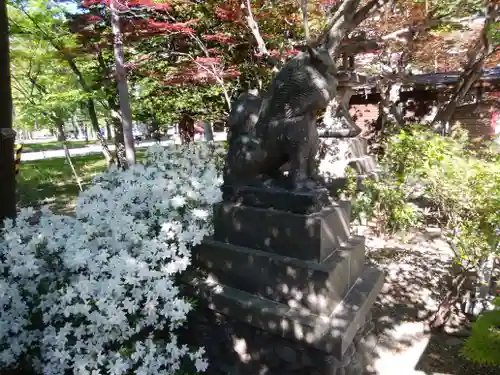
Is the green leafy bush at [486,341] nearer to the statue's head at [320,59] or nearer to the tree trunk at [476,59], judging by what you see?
the statue's head at [320,59]

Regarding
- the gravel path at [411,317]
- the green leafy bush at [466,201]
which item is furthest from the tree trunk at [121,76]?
the gravel path at [411,317]

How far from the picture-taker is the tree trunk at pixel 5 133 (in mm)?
3934

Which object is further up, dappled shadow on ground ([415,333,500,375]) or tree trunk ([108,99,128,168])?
tree trunk ([108,99,128,168])

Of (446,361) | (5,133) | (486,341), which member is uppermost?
(5,133)

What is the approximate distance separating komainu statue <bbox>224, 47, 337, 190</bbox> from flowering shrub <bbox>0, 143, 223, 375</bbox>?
0.87 m

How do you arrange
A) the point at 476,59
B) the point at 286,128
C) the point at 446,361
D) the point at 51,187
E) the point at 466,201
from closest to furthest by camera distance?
the point at 286,128 < the point at 446,361 < the point at 466,201 < the point at 476,59 < the point at 51,187

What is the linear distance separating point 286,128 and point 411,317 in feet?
9.40

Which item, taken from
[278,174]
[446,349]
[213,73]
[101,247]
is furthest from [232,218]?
[213,73]

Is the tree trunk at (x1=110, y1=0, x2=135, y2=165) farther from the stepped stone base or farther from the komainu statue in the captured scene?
the stepped stone base

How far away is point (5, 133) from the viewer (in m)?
3.91

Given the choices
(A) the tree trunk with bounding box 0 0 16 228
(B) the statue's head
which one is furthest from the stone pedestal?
(A) the tree trunk with bounding box 0 0 16 228

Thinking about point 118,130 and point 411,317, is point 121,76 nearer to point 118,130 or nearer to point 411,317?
point 118,130

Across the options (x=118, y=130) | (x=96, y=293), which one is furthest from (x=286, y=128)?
(x=118, y=130)

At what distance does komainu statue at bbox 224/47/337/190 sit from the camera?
2721mm
